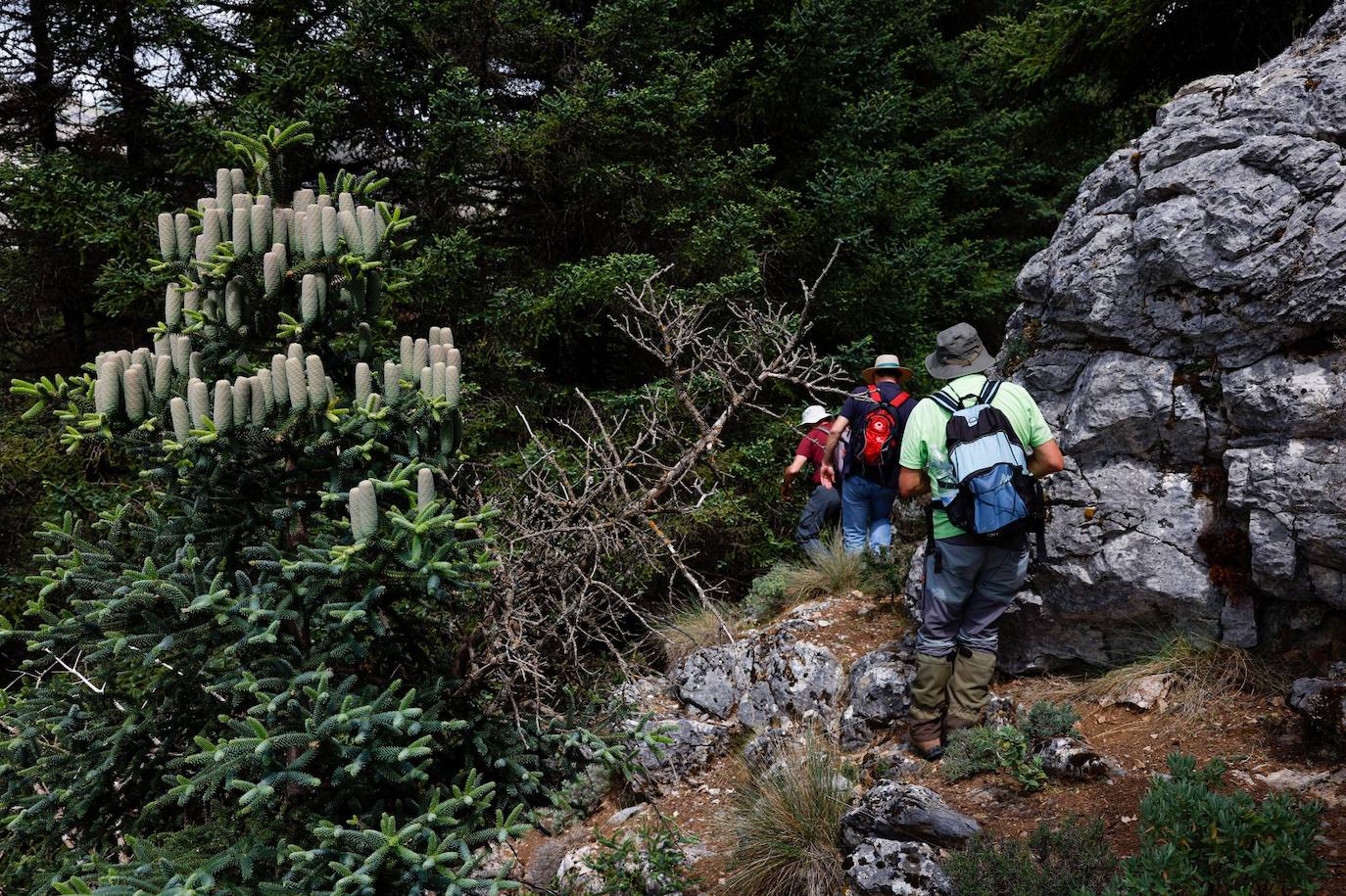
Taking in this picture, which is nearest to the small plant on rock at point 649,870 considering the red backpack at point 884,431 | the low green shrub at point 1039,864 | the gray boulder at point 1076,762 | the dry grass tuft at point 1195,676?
the low green shrub at point 1039,864

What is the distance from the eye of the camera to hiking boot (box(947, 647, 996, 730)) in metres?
5.11

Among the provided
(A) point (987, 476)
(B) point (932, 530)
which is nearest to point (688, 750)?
(B) point (932, 530)

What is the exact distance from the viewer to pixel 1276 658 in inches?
196

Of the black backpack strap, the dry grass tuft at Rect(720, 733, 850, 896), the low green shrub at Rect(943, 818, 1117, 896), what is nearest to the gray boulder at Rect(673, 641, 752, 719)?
the dry grass tuft at Rect(720, 733, 850, 896)

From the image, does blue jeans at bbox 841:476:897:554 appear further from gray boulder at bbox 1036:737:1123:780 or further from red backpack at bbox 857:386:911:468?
gray boulder at bbox 1036:737:1123:780

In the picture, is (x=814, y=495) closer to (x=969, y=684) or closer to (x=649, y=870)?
(x=969, y=684)

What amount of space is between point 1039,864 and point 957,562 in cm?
160

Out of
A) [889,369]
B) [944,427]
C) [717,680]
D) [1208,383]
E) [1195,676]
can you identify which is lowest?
[717,680]

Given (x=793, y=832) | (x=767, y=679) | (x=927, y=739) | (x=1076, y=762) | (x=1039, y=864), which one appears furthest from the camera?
(x=767, y=679)

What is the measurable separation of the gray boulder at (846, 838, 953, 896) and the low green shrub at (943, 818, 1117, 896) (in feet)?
0.47

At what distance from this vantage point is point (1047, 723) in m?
4.88

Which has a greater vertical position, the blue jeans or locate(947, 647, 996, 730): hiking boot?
the blue jeans

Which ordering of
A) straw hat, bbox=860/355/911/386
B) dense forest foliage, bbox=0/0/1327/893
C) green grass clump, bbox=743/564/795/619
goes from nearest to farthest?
1. dense forest foliage, bbox=0/0/1327/893
2. straw hat, bbox=860/355/911/386
3. green grass clump, bbox=743/564/795/619

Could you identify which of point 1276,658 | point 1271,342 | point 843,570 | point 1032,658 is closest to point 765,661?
point 843,570
